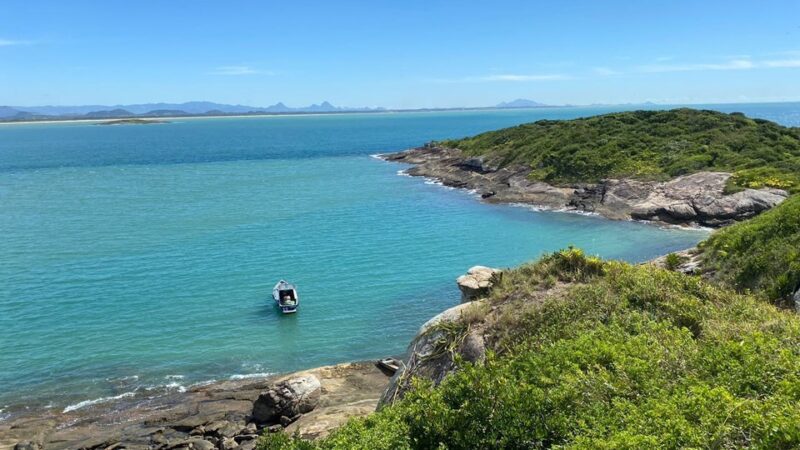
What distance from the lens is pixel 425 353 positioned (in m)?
13.8

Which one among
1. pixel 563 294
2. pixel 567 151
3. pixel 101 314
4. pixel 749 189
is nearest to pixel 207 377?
pixel 101 314

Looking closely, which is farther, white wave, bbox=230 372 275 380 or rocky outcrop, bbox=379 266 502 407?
white wave, bbox=230 372 275 380

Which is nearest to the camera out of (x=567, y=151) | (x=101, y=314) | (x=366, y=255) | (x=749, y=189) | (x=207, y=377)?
(x=207, y=377)

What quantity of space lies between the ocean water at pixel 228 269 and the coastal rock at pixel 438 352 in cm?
1268

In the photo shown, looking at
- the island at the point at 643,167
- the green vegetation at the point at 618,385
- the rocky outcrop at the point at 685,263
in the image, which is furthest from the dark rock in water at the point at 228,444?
the island at the point at 643,167

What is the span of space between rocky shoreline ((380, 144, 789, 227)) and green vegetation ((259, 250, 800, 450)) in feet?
128

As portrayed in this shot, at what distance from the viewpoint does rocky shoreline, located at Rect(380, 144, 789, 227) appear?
1853 inches

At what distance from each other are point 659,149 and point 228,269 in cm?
5190

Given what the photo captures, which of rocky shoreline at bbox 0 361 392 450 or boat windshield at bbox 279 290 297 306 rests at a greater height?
boat windshield at bbox 279 290 297 306

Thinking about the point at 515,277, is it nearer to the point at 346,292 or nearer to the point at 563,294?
the point at 563,294

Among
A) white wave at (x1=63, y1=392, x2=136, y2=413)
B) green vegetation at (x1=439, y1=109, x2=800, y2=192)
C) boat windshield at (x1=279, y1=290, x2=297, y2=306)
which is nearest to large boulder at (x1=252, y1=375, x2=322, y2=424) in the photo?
white wave at (x1=63, y1=392, x2=136, y2=413)

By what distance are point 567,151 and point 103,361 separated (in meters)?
58.0

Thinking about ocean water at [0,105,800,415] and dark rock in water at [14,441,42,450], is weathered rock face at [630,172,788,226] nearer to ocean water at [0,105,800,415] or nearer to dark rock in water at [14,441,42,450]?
ocean water at [0,105,800,415]

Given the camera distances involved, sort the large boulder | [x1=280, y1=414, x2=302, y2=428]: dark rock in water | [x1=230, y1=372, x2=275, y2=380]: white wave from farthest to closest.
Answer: [x1=230, y1=372, x2=275, y2=380]: white wave → the large boulder → [x1=280, y1=414, x2=302, y2=428]: dark rock in water
